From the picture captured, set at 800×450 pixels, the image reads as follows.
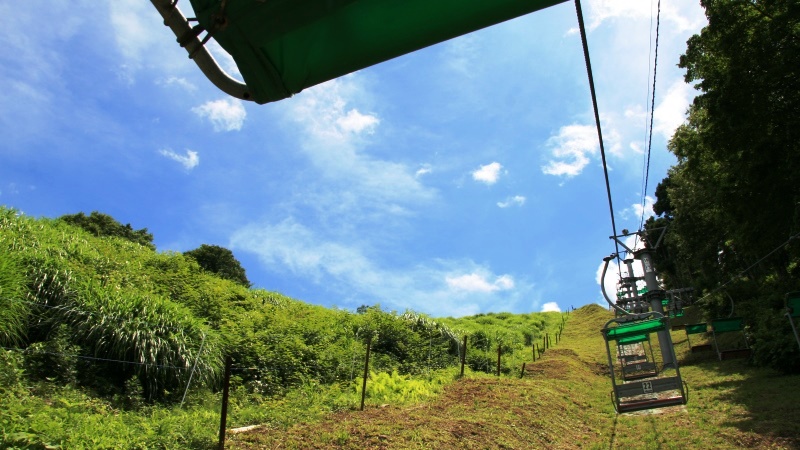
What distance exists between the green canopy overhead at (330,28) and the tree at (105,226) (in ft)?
108

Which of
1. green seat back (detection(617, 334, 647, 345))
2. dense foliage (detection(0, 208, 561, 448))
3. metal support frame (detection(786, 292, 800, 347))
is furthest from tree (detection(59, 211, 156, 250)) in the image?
metal support frame (detection(786, 292, 800, 347))

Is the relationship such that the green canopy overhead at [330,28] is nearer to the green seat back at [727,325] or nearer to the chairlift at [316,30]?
the chairlift at [316,30]

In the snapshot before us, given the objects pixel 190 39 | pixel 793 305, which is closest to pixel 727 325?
pixel 793 305

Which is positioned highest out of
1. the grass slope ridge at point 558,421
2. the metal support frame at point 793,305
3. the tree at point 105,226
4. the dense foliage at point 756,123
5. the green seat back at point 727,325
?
the tree at point 105,226

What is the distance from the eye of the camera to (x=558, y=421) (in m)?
10.4

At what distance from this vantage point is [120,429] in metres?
5.98

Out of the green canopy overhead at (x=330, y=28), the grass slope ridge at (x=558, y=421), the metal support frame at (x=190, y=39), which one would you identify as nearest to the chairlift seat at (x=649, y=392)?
the grass slope ridge at (x=558, y=421)

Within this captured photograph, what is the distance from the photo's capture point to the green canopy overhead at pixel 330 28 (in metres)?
1.79

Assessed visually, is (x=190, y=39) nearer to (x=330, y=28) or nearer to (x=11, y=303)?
(x=330, y=28)

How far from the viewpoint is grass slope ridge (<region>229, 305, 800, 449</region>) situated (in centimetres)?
735

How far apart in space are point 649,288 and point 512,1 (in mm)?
13806

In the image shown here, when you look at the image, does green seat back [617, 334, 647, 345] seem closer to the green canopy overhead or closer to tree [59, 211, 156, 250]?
the green canopy overhead

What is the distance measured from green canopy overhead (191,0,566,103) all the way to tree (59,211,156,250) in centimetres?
3291

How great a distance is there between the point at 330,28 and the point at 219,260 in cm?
3514
